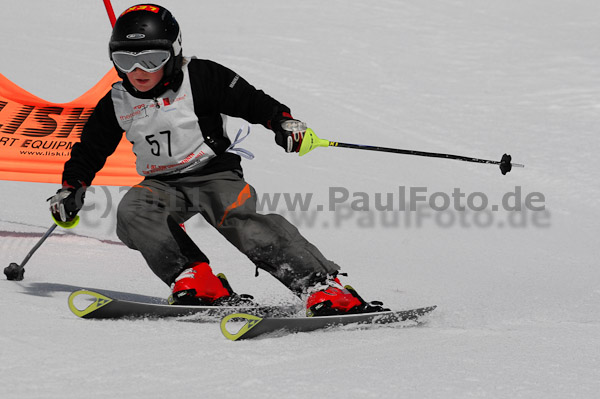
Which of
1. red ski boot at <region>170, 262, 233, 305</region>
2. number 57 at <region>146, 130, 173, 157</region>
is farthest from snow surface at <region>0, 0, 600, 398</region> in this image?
number 57 at <region>146, 130, 173, 157</region>

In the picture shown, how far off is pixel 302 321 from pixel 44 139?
12.3 ft

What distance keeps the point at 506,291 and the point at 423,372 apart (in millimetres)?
2540

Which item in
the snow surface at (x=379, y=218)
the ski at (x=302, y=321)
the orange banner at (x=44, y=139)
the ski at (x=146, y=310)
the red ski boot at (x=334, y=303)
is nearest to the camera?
the snow surface at (x=379, y=218)

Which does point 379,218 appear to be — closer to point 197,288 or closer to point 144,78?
point 197,288

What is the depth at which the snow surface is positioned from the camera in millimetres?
2852

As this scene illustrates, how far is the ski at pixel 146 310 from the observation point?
359 centimetres

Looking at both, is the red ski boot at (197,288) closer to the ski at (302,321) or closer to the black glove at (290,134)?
the ski at (302,321)

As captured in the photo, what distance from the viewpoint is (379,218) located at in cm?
735

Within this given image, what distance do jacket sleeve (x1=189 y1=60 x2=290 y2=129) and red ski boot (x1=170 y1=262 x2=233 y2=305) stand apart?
0.79m

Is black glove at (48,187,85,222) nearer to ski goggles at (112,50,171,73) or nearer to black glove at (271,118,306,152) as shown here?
ski goggles at (112,50,171,73)

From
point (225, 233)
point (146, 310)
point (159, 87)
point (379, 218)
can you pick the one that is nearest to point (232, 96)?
point (159, 87)

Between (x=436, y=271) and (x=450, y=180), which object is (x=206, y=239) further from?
(x=450, y=180)

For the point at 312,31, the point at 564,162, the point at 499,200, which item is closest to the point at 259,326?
the point at 499,200

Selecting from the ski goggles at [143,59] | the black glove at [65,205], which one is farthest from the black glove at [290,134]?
the black glove at [65,205]
